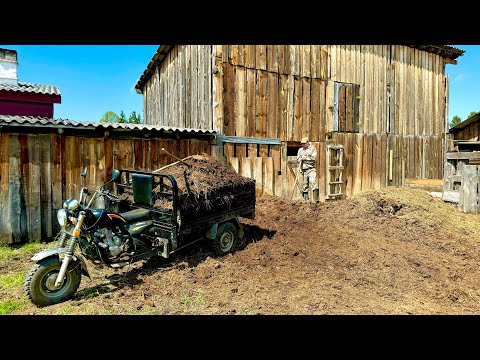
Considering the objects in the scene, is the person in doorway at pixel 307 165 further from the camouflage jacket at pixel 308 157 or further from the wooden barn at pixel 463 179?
the wooden barn at pixel 463 179

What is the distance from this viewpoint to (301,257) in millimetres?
6336

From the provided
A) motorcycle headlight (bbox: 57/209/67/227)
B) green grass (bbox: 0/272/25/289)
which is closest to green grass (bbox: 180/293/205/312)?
motorcycle headlight (bbox: 57/209/67/227)

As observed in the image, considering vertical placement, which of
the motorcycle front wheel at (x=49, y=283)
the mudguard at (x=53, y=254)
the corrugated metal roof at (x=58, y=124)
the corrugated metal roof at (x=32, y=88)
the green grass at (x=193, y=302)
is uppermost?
the corrugated metal roof at (x=32, y=88)

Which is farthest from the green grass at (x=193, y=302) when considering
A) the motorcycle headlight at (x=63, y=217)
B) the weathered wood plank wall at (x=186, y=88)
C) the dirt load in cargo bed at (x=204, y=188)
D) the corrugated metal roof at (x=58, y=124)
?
the weathered wood plank wall at (x=186, y=88)

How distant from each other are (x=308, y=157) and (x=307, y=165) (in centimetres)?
30

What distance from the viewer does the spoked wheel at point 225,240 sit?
20.0 feet

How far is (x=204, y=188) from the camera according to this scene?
574 centimetres

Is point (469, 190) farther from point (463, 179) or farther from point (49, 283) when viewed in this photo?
point (49, 283)

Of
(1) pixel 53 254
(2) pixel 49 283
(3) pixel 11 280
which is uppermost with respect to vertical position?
(1) pixel 53 254

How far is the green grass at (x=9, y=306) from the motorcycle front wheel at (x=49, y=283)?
330mm

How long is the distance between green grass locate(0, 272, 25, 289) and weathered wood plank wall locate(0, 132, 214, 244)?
171 centimetres

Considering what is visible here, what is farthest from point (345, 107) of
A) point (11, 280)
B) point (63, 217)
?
point (11, 280)
